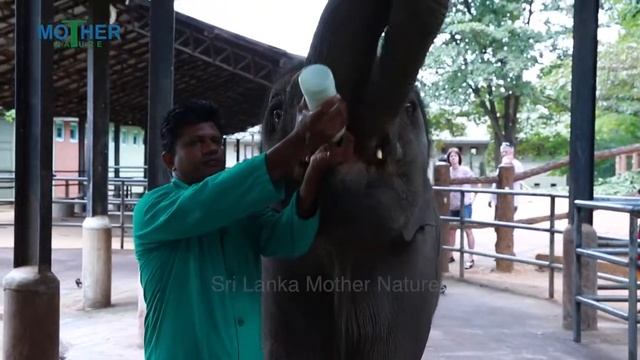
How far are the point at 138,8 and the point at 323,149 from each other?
1055 cm

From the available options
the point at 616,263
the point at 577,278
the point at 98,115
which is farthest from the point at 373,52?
the point at 98,115

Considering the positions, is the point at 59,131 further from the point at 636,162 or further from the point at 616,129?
the point at 636,162

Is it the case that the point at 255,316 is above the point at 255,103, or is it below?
below

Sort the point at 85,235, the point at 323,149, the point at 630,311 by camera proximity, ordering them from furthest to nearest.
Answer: the point at 85,235, the point at 630,311, the point at 323,149

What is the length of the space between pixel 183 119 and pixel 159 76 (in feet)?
10.9

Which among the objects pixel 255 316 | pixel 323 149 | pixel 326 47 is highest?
pixel 326 47

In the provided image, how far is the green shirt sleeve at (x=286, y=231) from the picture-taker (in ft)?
4.53

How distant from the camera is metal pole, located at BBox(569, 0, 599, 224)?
5.23 m

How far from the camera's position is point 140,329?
→ 494 cm

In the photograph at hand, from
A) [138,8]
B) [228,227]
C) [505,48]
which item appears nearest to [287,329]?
[228,227]

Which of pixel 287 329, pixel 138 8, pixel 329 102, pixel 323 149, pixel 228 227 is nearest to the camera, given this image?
pixel 329 102

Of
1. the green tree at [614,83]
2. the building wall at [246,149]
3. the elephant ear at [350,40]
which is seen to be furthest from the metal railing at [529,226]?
the green tree at [614,83]

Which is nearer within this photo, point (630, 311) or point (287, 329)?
point (287, 329)

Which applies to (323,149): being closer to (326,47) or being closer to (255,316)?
(326,47)
